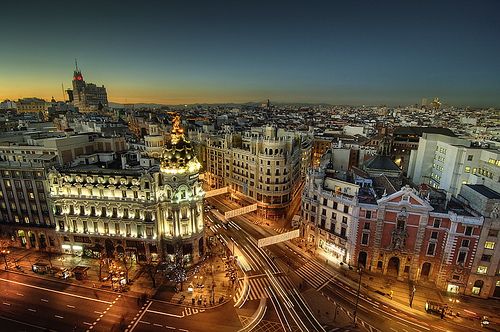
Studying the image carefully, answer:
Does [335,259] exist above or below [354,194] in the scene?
below

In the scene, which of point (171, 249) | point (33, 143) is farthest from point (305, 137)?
point (33, 143)

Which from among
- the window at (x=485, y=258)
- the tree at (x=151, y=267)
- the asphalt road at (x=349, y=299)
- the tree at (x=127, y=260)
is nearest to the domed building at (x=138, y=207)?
the tree at (x=127, y=260)

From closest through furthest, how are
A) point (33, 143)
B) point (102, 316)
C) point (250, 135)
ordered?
point (102, 316) → point (33, 143) → point (250, 135)

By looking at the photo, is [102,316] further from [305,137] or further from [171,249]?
[305,137]

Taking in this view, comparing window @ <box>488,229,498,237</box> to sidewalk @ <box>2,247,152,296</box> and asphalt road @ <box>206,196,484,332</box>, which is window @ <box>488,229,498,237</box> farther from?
sidewalk @ <box>2,247,152,296</box>

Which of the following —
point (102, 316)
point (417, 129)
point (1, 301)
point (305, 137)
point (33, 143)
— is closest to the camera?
point (102, 316)

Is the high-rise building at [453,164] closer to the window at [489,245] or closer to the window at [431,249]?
the window at [489,245]

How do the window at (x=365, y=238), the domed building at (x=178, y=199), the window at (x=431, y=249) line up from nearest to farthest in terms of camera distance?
the window at (x=431, y=249), the window at (x=365, y=238), the domed building at (x=178, y=199)
